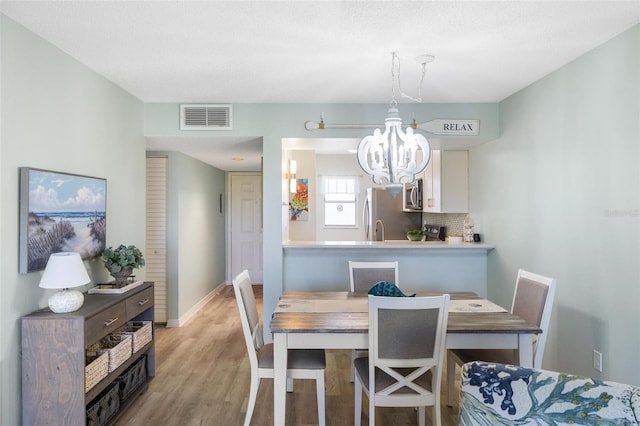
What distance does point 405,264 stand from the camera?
4.04m

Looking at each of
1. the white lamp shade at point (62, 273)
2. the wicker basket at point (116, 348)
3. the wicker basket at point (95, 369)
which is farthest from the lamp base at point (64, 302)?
the wicker basket at point (116, 348)

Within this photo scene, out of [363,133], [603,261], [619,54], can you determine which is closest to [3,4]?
[363,133]

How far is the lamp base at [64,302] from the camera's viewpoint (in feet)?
7.22

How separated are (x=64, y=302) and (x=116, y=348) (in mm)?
554

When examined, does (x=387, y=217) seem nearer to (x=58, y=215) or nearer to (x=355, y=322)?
(x=355, y=322)

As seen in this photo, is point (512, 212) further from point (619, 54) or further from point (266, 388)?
point (266, 388)

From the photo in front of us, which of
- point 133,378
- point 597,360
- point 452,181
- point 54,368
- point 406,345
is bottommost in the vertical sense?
point 133,378

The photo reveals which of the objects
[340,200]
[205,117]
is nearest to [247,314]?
[205,117]

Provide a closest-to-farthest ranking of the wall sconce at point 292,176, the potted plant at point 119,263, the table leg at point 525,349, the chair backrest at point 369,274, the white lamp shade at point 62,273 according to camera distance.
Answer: the white lamp shade at point 62,273 < the table leg at point 525,349 < the potted plant at point 119,263 < the chair backrest at point 369,274 < the wall sconce at point 292,176

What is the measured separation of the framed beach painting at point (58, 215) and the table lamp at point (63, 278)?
140 millimetres

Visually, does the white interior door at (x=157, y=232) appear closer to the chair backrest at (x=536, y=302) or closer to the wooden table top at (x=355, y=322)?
the wooden table top at (x=355, y=322)

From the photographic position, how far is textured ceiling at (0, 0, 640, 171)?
6.61 ft

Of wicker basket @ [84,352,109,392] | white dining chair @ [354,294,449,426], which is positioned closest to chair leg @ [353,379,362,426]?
white dining chair @ [354,294,449,426]

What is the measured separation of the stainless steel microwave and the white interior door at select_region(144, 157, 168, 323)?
308 centimetres
